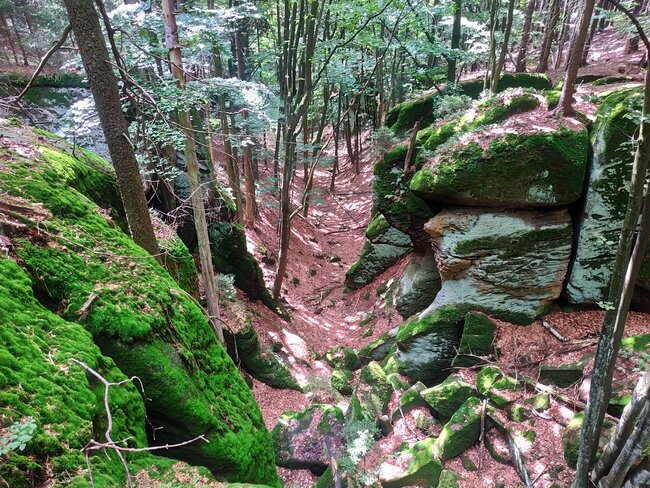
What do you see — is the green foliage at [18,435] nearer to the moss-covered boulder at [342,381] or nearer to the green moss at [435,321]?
the green moss at [435,321]

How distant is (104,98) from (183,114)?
2.12 m

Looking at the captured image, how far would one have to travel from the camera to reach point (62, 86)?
13242 mm

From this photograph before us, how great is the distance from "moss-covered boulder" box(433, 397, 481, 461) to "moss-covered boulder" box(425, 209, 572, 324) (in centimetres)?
259

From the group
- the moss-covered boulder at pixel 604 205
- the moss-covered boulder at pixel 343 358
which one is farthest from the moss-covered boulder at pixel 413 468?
the moss-covered boulder at pixel 604 205

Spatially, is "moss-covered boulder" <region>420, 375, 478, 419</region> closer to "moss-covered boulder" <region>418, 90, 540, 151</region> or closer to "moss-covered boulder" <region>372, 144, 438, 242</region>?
"moss-covered boulder" <region>372, 144, 438, 242</region>

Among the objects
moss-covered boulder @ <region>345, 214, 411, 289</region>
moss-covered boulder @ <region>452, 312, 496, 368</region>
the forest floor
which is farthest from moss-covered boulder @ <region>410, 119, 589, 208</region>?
moss-covered boulder @ <region>345, 214, 411, 289</region>

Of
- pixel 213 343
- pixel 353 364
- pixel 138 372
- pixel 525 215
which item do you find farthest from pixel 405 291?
→ pixel 138 372

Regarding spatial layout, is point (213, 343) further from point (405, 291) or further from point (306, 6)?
point (306, 6)

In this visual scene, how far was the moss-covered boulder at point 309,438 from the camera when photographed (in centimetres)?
700

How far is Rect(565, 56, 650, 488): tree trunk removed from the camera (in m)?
3.54

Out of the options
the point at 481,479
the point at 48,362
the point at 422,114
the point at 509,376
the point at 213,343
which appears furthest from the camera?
the point at 422,114

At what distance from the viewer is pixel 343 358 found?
35.9 feet

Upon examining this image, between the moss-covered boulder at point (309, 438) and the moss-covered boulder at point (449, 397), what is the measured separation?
1888 millimetres

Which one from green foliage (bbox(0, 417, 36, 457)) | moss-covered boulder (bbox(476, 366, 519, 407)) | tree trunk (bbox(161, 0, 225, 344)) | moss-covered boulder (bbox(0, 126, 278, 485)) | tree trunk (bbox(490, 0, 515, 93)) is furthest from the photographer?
tree trunk (bbox(490, 0, 515, 93))
